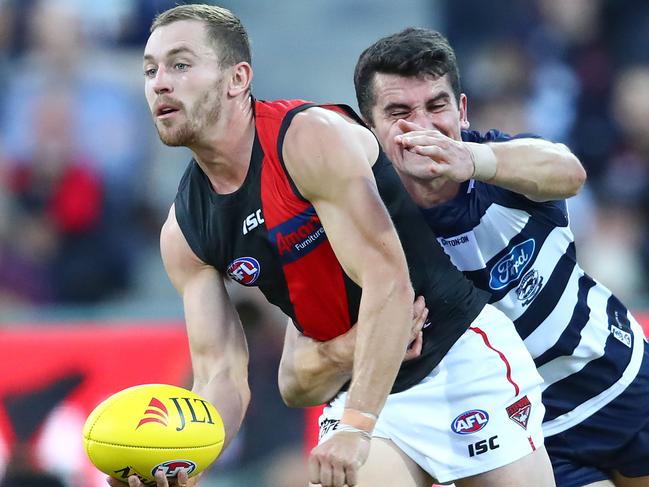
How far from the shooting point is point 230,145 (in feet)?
13.7

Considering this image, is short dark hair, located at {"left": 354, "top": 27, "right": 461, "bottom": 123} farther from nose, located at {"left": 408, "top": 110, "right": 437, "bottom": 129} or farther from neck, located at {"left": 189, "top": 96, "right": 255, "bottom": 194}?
neck, located at {"left": 189, "top": 96, "right": 255, "bottom": 194}

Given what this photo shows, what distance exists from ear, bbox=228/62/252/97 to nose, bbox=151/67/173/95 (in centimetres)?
23

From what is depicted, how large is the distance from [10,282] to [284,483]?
2665 millimetres

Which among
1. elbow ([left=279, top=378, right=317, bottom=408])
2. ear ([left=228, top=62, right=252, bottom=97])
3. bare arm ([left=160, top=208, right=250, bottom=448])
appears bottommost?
elbow ([left=279, top=378, right=317, bottom=408])

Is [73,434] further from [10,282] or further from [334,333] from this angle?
[334,333]

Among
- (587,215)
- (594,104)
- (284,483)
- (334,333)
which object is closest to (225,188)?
(334,333)

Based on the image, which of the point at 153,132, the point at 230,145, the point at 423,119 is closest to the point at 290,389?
the point at 230,145

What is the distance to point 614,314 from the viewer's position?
5000mm

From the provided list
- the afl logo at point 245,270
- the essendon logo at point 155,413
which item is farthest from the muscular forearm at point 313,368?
the essendon logo at point 155,413

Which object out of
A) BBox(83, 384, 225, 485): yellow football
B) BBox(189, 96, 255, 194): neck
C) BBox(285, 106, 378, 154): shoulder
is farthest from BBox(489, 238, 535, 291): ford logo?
BBox(83, 384, 225, 485): yellow football

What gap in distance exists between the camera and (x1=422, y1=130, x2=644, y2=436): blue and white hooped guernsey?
450 cm

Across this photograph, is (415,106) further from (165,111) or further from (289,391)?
(289,391)

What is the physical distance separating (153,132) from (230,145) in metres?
4.62

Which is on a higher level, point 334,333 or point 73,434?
point 73,434
